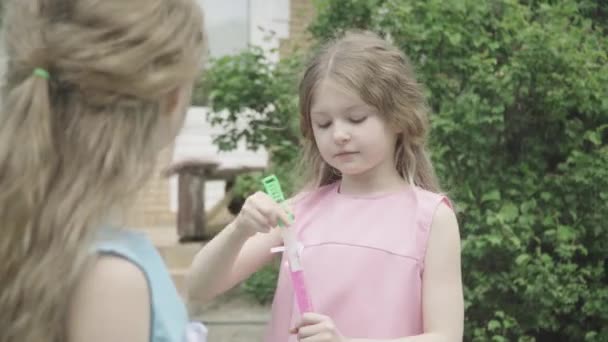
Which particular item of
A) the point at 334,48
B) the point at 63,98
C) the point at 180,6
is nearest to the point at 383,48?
the point at 334,48

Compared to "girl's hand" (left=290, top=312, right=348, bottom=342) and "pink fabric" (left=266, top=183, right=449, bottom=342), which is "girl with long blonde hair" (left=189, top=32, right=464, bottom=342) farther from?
"girl's hand" (left=290, top=312, right=348, bottom=342)

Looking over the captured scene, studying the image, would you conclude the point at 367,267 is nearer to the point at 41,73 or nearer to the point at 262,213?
the point at 262,213

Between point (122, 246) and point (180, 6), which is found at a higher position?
point (180, 6)

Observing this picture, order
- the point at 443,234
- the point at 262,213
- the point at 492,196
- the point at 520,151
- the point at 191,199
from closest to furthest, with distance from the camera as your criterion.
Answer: the point at 262,213 → the point at 443,234 → the point at 492,196 → the point at 520,151 → the point at 191,199

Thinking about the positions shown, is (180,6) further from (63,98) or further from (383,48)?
(383,48)

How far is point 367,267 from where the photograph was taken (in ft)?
5.98

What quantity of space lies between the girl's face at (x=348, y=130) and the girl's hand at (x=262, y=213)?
0.77ft

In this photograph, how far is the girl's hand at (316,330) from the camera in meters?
1.57

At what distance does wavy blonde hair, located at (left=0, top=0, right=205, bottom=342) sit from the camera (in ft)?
3.56

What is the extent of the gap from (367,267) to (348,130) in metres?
0.30

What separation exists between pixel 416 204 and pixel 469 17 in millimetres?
2195

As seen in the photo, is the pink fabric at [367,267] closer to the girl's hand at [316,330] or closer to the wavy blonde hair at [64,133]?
the girl's hand at [316,330]

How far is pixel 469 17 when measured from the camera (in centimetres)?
387

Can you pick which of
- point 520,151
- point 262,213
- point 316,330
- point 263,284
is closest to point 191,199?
point 263,284
